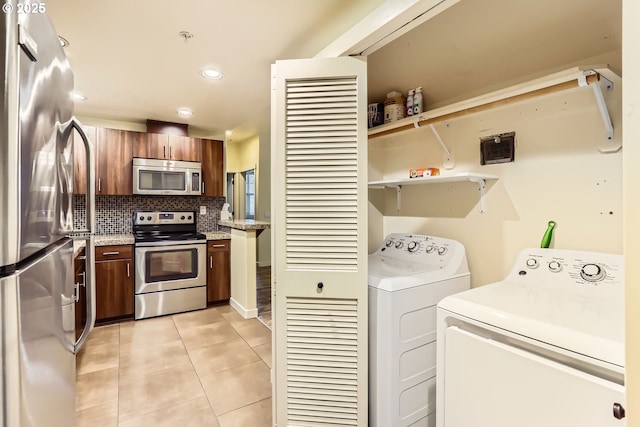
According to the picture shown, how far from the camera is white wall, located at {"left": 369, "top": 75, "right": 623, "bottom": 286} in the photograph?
4.54 ft

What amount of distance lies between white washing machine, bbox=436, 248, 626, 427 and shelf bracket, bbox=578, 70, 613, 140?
0.55 m

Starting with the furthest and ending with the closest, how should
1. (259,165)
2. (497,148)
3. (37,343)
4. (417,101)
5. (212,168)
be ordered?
(259,165)
(212,168)
(417,101)
(497,148)
(37,343)

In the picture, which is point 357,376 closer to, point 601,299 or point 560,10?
point 601,299

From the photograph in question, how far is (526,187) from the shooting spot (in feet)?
5.37

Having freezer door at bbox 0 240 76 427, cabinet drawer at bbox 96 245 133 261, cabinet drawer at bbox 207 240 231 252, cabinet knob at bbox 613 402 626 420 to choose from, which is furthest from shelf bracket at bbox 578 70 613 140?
cabinet drawer at bbox 96 245 133 261

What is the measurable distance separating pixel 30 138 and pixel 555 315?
5.00 feet

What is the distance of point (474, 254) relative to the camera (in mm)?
1877

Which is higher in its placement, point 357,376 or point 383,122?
point 383,122

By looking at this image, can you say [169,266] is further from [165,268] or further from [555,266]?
[555,266]

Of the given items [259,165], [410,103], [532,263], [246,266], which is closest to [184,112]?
[246,266]

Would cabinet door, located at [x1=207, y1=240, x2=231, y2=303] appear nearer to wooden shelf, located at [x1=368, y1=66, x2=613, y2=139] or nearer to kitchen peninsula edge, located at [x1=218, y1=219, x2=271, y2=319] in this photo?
kitchen peninsula edge, located at [x1=218, y1=219, x2=271, y2=319]

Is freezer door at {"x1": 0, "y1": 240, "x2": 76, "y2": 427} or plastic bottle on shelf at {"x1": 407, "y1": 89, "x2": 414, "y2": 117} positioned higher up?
plastic bottle on shelf at {"x1": 407, "y1": 89, "x2": 414, "y2": 117}

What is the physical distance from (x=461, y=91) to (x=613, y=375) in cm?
164

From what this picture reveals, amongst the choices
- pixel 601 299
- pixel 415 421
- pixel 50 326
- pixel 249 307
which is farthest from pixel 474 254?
pixel 249 307
